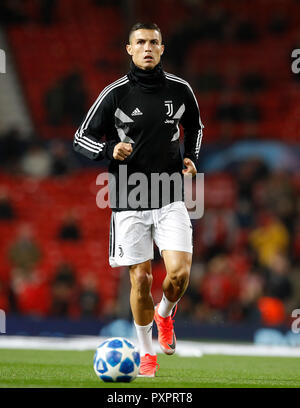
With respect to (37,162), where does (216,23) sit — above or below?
above

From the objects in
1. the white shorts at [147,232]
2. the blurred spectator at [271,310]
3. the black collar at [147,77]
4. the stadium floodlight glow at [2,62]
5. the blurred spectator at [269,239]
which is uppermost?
the stadium floodlight glow at [2,62]

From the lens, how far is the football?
18.9 feet

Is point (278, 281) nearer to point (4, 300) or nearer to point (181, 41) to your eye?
point (4, 300)

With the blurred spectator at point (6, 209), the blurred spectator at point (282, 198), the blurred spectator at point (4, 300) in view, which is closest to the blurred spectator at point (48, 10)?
the blurred spectator at point (6, 209)

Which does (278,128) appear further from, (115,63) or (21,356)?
(21,356)

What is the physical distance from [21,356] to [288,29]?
1255cm

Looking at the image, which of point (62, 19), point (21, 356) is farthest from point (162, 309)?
point (62, 19)

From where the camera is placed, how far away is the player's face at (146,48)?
6.62 meters

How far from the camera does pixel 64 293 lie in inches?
562

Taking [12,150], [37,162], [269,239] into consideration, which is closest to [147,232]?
[269,239]

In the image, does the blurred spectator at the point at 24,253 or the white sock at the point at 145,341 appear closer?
the white sock at the point at 145,341

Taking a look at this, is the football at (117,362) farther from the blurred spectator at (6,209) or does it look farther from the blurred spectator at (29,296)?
the blurred spectator at (6,209)

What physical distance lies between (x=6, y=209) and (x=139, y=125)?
1077 centimetres

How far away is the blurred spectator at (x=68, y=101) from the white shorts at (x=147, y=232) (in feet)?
37.5
